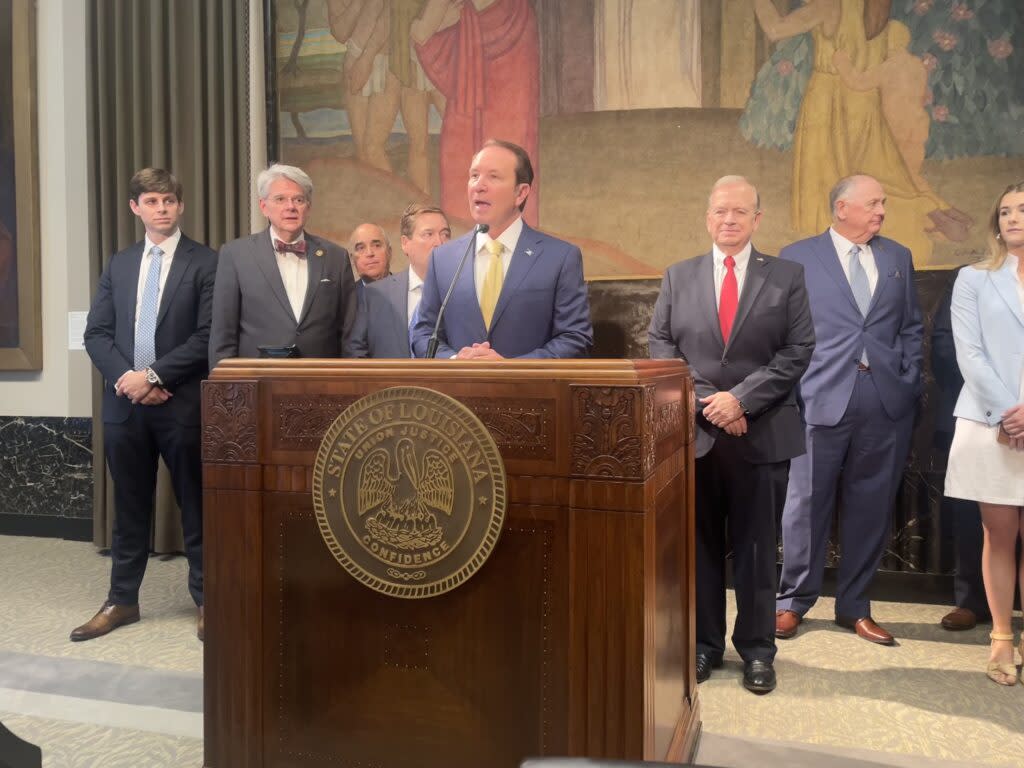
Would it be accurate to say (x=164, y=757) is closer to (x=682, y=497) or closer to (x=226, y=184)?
(x=682, y=497)

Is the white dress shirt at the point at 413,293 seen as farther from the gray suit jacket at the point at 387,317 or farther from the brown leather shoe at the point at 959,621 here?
the brown leather shoe at the point at 959,621

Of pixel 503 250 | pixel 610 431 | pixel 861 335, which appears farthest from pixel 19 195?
pixel 610 431

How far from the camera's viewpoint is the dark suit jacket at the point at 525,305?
2535 millimetres

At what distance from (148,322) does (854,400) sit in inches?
118

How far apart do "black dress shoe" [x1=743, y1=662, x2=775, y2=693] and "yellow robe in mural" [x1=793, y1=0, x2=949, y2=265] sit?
7.30 feet

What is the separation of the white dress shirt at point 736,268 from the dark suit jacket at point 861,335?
2.85 feet

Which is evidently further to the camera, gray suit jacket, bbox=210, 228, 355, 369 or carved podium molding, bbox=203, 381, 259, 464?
gray suit jacket, bbox=210, 228, 355, 369

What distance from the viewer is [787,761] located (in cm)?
241

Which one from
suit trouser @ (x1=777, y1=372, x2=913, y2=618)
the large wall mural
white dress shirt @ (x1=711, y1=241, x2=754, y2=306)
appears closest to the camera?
white dress shirt @ (x1=711, y1=241, x2=754, y2=306)

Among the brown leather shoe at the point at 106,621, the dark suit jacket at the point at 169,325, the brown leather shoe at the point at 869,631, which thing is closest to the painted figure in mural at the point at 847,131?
the brown leather shoe at the point at 869,631

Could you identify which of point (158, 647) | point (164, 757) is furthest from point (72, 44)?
point (164, 757)

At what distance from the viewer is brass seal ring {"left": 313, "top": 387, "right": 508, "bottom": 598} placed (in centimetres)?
162

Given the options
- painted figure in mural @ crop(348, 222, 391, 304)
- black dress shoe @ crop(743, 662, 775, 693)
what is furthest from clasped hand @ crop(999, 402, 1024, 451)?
painted figure in mural @ crop(348, 222, 391, 304)

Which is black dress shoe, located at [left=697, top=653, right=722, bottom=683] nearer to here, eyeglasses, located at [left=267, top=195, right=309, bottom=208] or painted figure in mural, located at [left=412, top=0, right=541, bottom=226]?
eyeglasses, located at [left=267, top=195, right=309, bottom=208]
